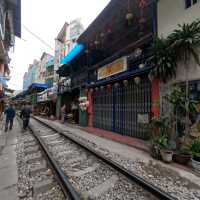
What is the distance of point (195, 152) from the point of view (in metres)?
4.50

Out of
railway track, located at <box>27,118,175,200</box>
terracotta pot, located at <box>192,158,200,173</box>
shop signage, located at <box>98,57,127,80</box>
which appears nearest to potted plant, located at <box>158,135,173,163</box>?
terracotta pot, located at <box>192,158,200,173</box>

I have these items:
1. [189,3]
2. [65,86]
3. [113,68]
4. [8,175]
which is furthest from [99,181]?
[65,86]

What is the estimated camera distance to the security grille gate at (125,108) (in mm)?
8049

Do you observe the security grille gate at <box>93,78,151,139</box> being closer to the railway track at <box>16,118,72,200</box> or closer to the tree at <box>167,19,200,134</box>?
the tree at <box>167,19,200,134</box>

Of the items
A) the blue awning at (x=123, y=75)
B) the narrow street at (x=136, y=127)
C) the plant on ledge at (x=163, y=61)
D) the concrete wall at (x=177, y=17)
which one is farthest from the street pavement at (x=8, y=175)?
the blue awning at (x=123, y=75)

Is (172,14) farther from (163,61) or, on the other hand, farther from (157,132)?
(157,132)

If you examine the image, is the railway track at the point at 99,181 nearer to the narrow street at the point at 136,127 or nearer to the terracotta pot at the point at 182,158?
the narrow street at the point at 136,127

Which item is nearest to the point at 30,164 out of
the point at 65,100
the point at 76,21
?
the point at 65,100

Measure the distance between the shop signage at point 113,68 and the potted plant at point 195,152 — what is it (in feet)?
18.2

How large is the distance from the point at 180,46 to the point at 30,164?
6.32m

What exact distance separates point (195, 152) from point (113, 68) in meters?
7.05

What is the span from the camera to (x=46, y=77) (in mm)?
36531

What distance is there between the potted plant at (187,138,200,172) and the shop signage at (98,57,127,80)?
5.55 meters

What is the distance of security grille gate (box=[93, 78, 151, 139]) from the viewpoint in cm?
805
